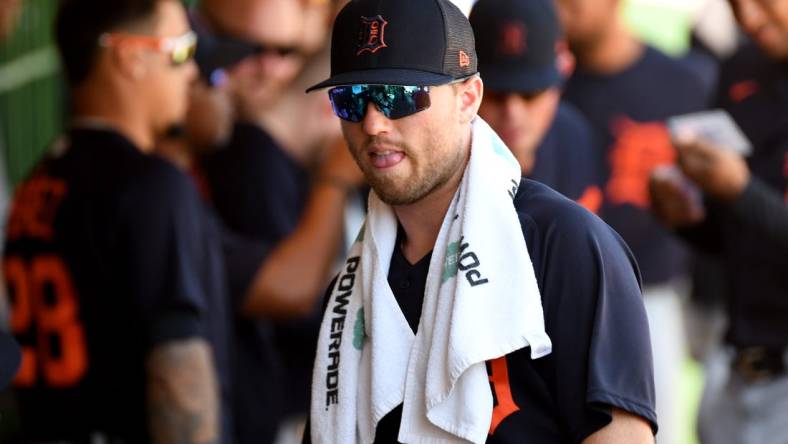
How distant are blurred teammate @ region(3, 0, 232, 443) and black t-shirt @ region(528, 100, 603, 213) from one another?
1147 mm

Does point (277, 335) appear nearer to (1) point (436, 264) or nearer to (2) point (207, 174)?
(2) point (207, 174)

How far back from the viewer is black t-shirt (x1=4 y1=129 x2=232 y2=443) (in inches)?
171

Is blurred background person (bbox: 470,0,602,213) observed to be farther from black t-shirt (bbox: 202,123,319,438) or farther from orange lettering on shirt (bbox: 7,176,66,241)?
orange lettering on shirt (bbox: 7,176,66,241)

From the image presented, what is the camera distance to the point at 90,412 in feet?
14.6

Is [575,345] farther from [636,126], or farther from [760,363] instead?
[636,126]

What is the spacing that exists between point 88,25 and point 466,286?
2.35 meters

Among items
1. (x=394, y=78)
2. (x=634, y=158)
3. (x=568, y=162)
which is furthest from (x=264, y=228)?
(x=394, y=78)

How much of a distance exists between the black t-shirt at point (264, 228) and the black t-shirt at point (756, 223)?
1572mm

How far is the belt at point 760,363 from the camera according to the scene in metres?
5.07

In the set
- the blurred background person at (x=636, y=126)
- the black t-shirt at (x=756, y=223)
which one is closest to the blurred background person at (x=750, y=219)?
the black t-shirt at (x=756, y=223)

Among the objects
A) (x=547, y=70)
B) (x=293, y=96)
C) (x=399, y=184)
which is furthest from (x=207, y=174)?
(x=399, y=184)

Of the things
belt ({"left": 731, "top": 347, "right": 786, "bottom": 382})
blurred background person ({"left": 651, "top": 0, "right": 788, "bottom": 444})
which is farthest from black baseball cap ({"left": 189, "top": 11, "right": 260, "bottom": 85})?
belt ({"left": 731, "top": 347, "right": 786, "bottom": 382})

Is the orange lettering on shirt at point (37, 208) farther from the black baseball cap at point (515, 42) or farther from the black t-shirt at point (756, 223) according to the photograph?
the black t-shirt at point (756, 223)

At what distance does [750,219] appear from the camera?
4.88 meters
